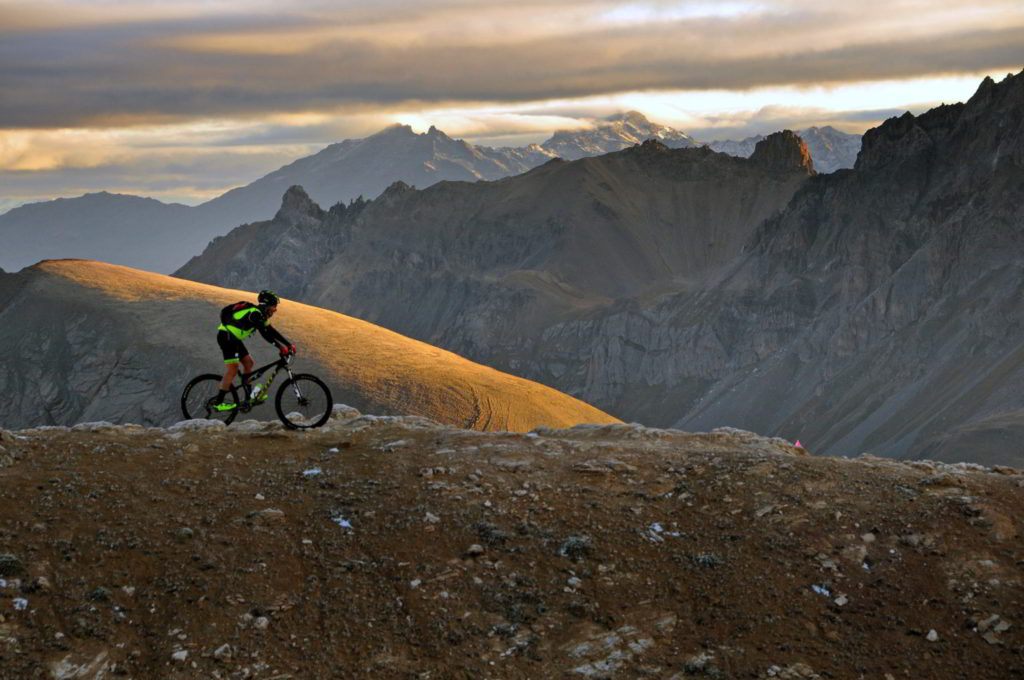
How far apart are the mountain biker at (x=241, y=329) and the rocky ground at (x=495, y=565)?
1.83 metres

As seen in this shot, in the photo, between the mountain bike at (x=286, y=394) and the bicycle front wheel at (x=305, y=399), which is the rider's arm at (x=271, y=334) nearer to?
the mountain bike at (x=286, y=394)

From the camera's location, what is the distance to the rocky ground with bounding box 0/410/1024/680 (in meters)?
14.9

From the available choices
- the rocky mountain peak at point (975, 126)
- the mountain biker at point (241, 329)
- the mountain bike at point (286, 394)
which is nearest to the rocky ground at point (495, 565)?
the mountain bike at point (286, 394)

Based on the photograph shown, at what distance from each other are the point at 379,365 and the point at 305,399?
77.8m

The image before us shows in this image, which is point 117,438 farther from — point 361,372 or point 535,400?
point 535,400

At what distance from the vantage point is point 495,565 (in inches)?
666

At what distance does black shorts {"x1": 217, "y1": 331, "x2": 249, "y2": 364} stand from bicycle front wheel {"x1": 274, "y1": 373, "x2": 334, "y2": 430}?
108cm

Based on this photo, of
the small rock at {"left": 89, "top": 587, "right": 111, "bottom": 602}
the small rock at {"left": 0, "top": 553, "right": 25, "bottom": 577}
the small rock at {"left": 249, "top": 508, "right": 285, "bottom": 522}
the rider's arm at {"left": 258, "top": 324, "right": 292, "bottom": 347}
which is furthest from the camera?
the rider's arm at {"left": 258, "top": 324, "right": 292, "bottom": 347}

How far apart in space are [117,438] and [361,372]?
247 feet

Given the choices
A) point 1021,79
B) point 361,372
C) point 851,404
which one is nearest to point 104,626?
point 361,372

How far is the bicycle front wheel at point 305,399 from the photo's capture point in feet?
74.4

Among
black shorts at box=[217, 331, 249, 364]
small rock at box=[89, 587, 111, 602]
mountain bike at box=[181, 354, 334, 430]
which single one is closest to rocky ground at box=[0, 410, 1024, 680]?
small rock at box=[89, 587, 111, 602]

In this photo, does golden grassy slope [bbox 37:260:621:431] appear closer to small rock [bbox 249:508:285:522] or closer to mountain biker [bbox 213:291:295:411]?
mountain biker [bbox 213:291:295:411]

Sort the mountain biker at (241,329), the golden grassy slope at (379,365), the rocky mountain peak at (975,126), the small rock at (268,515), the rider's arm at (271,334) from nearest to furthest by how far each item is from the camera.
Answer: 1. the small rock at (268,515)
2. the rider's arm at (271,334)
3. the mountain biker at (241,329)
4. the golden grassy slope at (379,365)
5. the rocky mountain peak at (975,126)
